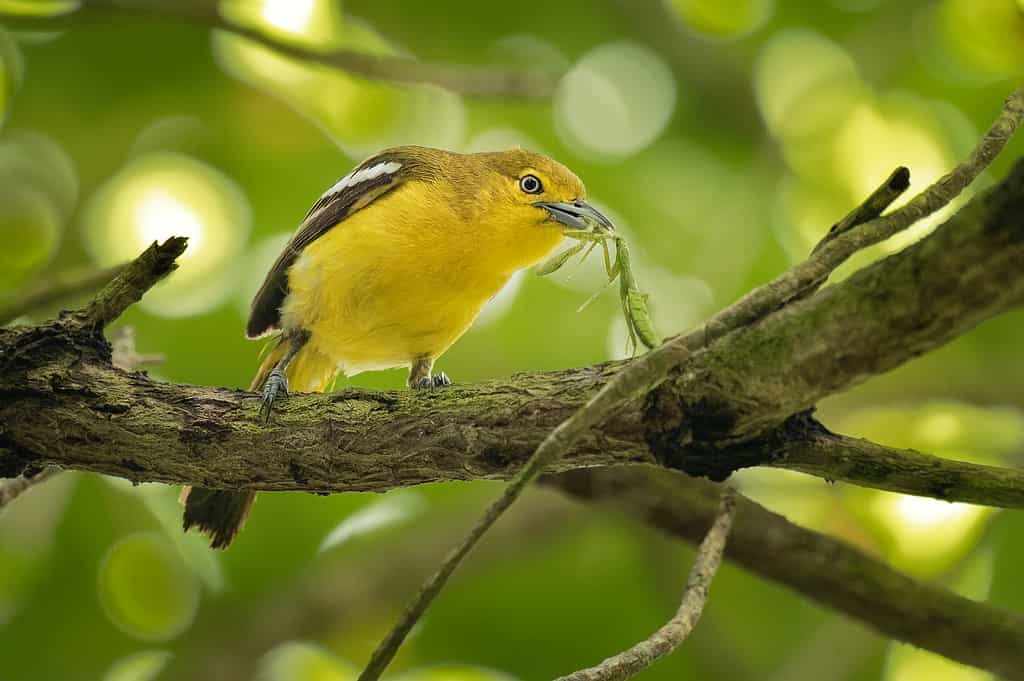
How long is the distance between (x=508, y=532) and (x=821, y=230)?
3105 mm

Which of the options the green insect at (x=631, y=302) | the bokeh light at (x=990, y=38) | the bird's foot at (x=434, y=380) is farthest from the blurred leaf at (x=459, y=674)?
the bokeh light at (x=990, y=38)

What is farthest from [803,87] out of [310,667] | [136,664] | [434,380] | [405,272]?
[136,664]

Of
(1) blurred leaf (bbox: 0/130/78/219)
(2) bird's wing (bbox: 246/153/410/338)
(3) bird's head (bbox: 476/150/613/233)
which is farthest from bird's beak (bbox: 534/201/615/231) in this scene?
(1) blurred leaf (bbox: 0/130/78/219)

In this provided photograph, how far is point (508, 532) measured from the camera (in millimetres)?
5938

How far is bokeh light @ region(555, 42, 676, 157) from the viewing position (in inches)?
285

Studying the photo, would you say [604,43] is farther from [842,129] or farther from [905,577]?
[905,577]

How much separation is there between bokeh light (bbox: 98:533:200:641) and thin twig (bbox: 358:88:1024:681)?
478 centimetres

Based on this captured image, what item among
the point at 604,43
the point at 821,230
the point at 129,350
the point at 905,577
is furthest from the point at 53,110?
the point at 905,577

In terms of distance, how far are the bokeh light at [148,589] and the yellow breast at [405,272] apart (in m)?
2.49

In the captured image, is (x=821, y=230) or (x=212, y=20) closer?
(x=212, y=20)

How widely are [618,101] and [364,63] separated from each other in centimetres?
254

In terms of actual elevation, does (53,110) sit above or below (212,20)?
above

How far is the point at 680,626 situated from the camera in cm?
261

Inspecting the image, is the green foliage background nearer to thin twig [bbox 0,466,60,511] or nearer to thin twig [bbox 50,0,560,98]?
thin twig [bbox 50,0,560,98]
